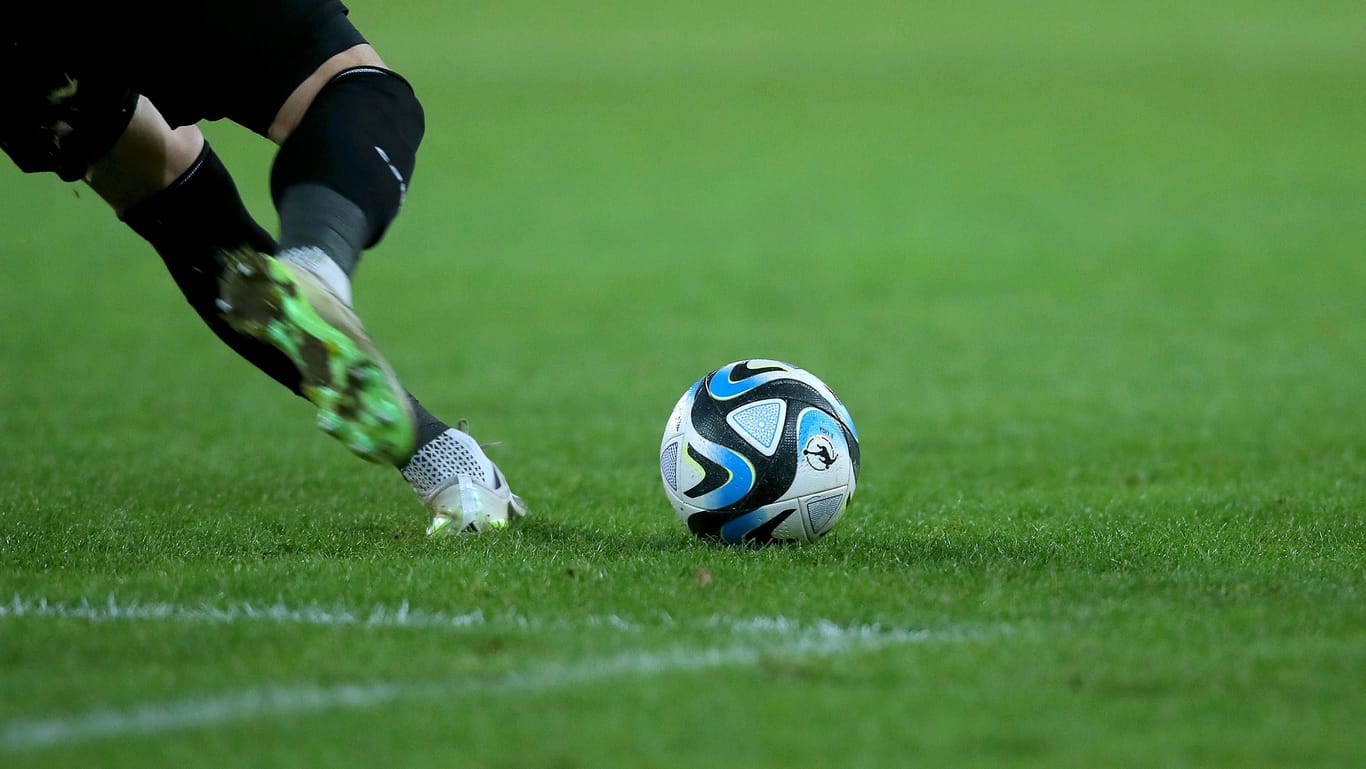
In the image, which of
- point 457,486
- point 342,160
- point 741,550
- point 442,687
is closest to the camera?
point 442,687

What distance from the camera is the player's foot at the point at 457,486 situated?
5020 mm

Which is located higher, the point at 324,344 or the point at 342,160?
the point at 342,160

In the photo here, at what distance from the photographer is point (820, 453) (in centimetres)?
477

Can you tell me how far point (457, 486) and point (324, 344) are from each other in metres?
1.54

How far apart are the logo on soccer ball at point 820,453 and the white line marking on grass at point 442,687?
43.2 inches

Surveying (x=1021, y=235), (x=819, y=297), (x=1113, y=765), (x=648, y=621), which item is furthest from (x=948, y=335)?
(x=1113, y=765)

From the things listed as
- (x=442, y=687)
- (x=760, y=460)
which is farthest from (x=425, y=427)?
(x=442, y=687)

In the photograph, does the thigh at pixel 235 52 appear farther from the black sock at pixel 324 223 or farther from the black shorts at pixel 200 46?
the black sock at pixel 324 223

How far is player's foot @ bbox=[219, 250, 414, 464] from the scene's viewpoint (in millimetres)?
3551

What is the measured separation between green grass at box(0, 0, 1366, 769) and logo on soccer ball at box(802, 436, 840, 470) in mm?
250

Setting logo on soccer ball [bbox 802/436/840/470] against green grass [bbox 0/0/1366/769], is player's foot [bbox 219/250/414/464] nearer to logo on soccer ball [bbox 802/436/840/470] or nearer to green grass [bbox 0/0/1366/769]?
green grass [bbox 0/0/1366/769]

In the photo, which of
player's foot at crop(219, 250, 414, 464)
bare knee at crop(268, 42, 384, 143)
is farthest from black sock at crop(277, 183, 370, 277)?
bare knee at crop(268, 42, 384, 143)

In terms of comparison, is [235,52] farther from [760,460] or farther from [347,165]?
[760,460]

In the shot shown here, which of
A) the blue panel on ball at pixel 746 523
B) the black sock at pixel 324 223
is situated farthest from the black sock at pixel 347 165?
the blue panel on ball at pixel 746 523
